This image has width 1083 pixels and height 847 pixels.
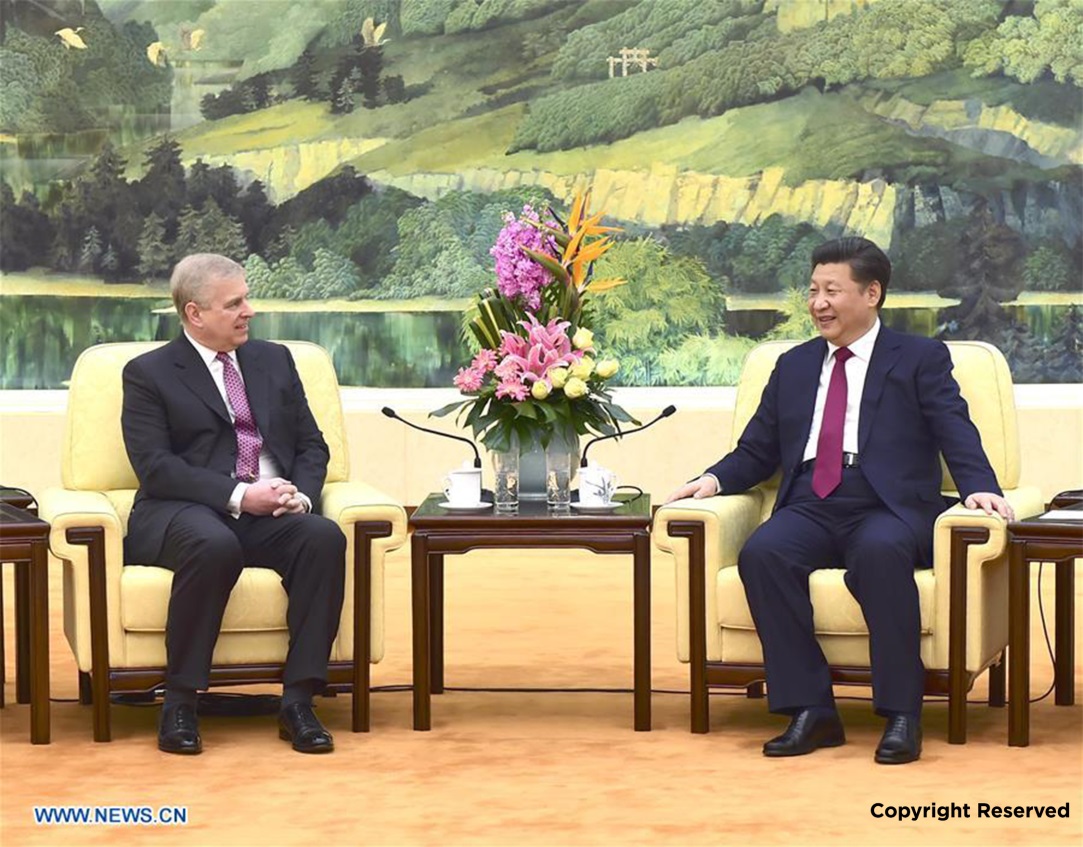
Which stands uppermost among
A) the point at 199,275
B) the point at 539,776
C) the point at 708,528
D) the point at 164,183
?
the point at 164,183

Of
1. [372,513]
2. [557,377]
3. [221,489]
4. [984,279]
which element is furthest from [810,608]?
[984,279]

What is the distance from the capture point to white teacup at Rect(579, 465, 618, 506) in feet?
14.8

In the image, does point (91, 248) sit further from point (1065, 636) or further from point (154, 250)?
point (1065, 636)

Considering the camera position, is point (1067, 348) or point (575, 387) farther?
point (1067, 348)

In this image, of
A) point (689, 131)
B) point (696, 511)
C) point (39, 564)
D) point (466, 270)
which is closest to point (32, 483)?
point (466, 270)

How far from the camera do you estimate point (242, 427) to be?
4.52 metres

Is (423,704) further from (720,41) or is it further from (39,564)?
(720,41)

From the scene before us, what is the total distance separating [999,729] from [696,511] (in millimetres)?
896

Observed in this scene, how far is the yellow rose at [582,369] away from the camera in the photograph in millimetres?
4473

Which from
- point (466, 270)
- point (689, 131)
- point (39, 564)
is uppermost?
point (689, 131)

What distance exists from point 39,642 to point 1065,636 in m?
2.53

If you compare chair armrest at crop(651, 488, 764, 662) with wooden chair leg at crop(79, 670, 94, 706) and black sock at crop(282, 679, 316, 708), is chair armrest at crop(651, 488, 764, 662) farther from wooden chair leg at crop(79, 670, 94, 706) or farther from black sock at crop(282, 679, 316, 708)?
wooden chair leg at crop(79, 670, 94, 706)

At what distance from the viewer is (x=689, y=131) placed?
8.62m

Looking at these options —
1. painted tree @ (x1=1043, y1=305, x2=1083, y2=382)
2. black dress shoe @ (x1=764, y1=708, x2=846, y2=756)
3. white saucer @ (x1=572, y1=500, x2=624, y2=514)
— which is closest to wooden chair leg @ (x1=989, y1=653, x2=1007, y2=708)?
black dress shoe @ (x1=764, y1=708, x2=846, y2=756)
